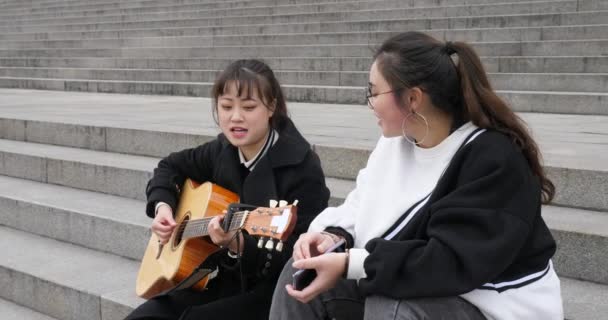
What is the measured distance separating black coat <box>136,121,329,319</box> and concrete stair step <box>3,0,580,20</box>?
22.1 ft

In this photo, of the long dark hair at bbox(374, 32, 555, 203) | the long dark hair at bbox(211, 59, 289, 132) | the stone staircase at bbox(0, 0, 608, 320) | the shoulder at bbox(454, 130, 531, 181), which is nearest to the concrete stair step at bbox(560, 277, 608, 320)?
the stone staircase at bbox(0, 0, 608, 320)

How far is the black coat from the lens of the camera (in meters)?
2.51

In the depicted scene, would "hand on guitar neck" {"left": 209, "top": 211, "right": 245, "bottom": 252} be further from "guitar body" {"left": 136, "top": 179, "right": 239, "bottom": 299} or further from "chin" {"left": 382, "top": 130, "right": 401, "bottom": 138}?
"chin" {"left": 382, "top": 130, "right": 401, "bottom": 138}

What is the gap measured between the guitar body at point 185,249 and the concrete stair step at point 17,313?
3.43 feet

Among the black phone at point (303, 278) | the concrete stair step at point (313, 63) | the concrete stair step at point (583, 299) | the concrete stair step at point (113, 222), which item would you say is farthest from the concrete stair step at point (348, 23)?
the black phone at point (303, 278)

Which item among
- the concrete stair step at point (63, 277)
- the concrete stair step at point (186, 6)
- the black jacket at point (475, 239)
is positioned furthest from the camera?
the concrete stair step at point (186, 6)

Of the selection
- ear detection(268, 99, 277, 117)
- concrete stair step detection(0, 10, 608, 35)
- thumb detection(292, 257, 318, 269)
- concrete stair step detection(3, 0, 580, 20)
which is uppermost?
concrete stair step detection(3, 0, 580, 20)

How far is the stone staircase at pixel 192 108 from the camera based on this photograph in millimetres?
3439

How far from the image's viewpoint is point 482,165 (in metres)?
1.79

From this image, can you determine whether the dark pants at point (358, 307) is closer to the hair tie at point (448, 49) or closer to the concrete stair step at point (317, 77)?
the hair tie at point (448, 49)

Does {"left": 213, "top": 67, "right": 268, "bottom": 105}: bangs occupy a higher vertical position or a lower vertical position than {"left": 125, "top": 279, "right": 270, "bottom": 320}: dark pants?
higher

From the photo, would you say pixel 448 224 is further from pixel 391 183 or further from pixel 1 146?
pixel 1 146

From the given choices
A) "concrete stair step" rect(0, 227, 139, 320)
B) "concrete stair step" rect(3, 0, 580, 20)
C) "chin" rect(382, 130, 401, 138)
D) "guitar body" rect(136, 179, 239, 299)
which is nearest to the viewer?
"chin" rect(382, 130, 401, 138)

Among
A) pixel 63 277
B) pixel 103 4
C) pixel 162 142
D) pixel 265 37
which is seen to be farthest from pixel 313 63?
pixel 103 4
